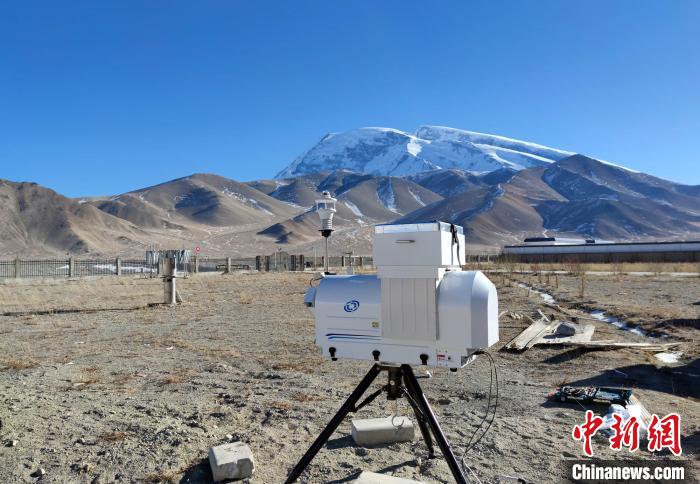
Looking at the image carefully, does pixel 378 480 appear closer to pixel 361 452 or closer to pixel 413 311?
pixel 361 452

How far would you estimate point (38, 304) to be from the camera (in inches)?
850

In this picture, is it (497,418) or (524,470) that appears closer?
(524,470)

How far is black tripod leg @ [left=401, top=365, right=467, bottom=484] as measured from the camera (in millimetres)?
4036

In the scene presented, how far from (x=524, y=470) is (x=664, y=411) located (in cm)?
297

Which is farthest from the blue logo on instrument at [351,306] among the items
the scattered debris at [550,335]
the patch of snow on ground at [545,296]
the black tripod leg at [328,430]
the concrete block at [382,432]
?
the patch of snow on ground at [545,296]

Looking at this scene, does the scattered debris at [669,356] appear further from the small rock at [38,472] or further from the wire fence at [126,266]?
the wire fence at [126,266]

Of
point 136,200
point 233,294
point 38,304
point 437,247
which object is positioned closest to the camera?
point 437,247

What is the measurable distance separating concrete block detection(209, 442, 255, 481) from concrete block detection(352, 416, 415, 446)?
124 cm

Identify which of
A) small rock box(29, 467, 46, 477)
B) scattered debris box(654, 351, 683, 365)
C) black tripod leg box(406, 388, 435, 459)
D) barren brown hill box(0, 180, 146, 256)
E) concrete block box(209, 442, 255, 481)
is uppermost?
barren brown hill box(0, 180, 146, 256)

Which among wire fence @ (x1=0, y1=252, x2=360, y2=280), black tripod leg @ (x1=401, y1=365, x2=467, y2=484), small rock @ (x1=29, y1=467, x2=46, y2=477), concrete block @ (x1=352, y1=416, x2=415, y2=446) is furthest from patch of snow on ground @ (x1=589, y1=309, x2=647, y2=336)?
wire fence @ (x1=0, y1=252, x2=360, y2=280)

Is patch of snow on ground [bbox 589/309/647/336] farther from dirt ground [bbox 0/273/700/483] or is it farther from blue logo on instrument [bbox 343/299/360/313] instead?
blue logo on instrument [bbox 343/299/360/313]

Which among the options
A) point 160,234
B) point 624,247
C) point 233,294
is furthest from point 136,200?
point 233,294

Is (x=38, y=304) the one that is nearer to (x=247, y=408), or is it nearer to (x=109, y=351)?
(x=109, y=351)

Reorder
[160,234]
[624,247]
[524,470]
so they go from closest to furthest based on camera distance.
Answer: [524,470], [624,247], [160,234]
